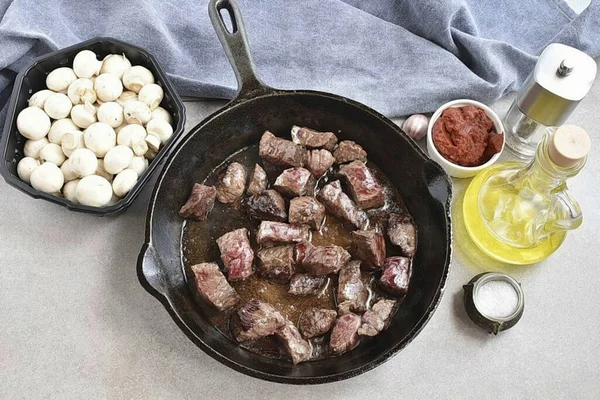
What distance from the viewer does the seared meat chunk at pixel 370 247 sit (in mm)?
2049

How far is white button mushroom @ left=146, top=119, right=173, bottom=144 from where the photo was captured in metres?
2.14

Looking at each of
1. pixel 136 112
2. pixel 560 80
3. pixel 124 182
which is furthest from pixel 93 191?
pixel 560 80

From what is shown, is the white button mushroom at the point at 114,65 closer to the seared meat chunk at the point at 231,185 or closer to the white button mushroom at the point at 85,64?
the white button mushroom at the point at 85,64

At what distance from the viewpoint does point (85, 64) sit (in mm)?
2184

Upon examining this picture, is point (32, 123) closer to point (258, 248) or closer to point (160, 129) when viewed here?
point (160, 129)

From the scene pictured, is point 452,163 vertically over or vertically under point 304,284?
over

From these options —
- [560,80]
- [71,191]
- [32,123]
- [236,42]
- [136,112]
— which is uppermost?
[560,80]

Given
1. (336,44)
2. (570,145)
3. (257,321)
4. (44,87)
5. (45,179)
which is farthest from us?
(336,44)

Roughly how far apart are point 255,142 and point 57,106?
669mm

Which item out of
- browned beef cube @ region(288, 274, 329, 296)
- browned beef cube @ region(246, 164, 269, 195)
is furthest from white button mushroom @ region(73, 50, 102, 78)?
browned beef cube @ region(288, 274, 329, 296)

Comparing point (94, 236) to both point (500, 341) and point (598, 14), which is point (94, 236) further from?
point (598, 14)

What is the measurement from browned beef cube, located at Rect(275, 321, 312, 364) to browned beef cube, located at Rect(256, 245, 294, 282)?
0.52 ft

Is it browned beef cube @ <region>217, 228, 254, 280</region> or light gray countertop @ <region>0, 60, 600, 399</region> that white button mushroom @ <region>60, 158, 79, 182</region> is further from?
browned beef cube @ <region>217, 228, 254, 280</region>

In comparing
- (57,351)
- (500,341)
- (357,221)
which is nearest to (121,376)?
(57,351)
